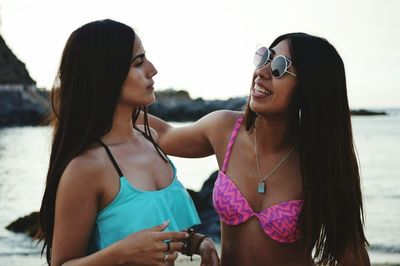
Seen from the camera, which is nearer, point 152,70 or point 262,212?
point 152,70

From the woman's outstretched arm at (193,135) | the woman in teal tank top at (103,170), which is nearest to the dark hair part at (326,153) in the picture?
the woman's outstretched arm at (193,135)

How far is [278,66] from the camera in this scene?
3.17m

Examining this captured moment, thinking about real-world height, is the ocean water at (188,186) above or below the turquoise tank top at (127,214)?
below

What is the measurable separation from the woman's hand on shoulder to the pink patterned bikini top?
102cm

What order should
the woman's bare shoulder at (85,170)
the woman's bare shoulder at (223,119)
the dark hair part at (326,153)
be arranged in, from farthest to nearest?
the woman's bare shoulder at (223,119) < the dark hair part at (326,153) < the woman's bare shoulder at (85,170)

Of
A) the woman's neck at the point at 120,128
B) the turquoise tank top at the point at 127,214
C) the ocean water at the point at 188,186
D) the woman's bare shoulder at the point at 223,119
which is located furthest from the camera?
the ocean water at the point at 188,186

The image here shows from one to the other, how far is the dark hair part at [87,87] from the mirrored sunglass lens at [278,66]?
3.38ft

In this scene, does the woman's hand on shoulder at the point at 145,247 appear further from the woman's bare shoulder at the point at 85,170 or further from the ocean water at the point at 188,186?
the ocean water at the point at 188,186

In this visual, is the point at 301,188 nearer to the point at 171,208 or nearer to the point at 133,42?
the point at 171,208

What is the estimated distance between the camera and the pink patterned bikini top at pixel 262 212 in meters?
3.18

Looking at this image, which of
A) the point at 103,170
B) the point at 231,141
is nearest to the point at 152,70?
the point at 103,170

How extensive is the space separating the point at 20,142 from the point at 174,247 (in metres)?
30.5

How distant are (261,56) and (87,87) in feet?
4.24

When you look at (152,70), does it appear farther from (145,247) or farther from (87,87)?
(145,247)
